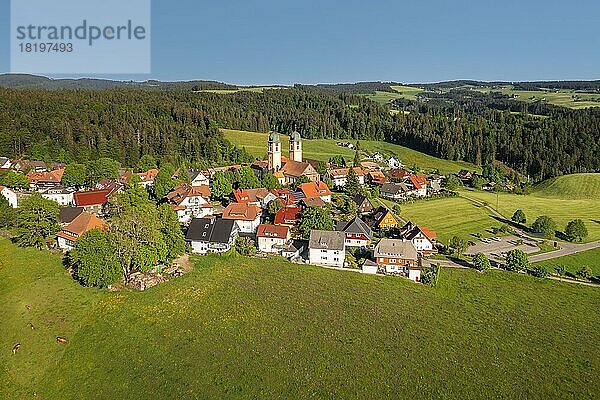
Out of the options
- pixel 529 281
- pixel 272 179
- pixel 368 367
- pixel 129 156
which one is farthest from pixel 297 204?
pixel 129 156

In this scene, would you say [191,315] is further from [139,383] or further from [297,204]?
[297,204]

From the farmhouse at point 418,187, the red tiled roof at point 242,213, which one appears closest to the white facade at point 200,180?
the red tiled roof at point 242,213

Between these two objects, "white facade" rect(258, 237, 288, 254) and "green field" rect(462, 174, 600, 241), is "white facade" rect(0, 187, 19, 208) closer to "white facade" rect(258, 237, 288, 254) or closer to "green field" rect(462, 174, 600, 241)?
"white facade" rect(258, 237, 288, 254)

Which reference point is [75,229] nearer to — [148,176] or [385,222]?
[148,176]

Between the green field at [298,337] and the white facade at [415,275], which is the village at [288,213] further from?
the green field at [298,337]

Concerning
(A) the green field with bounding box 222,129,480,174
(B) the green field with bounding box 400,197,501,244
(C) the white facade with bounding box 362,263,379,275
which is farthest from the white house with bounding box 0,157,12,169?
(C) the white facade with bounding box 362,263,379,275

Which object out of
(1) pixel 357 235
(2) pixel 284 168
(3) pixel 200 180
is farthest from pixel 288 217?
(3) pixel 200 180
